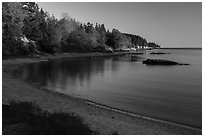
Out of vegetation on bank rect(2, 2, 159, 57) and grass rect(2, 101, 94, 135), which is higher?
vegetation on bank rect(2, 2, 159, 57)

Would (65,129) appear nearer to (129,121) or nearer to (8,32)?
(129,121)

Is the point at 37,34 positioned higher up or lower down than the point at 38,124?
higher up

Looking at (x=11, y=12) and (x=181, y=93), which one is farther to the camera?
(x=11, y=12)

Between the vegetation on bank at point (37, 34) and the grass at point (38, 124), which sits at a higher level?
the vegetation on bank at point (37, 34)

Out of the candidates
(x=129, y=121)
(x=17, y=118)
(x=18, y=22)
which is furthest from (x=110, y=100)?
(x=18, y=22)

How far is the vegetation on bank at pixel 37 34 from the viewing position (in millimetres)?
61156

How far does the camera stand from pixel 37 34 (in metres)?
90.1

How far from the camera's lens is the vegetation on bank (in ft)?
201

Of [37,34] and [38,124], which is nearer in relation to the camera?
[38,124]

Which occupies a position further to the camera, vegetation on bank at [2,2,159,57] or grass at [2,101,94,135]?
vegetation on bank at [2,2,159,57]

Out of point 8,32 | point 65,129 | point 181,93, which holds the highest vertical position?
point 8,32

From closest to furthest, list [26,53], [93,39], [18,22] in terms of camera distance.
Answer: [18,22]
[26,53]
[93,39]

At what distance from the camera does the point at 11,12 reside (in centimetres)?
6256

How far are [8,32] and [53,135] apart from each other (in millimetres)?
55961
